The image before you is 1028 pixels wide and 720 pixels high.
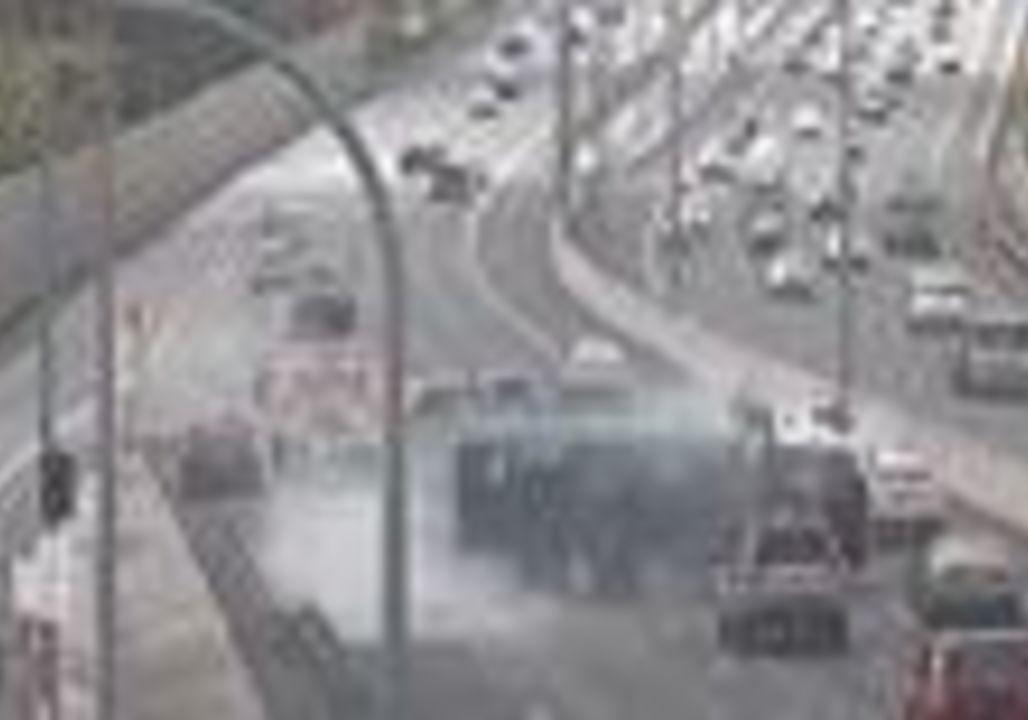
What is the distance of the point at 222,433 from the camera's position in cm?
6875

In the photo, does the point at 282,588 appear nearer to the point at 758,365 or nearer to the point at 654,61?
the point at 758,365

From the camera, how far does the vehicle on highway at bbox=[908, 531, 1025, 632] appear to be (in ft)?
157

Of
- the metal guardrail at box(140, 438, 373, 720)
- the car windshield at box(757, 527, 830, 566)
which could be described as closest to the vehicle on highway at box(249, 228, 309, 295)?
the metal guardrail at box(140, 438, 373, 720)

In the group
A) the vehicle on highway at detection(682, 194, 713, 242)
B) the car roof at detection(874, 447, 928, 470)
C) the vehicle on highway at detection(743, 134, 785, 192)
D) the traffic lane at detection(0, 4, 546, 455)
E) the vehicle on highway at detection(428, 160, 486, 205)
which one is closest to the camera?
the car roof at detection(874, 447, 928, 470)

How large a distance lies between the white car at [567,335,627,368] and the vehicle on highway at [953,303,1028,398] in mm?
5374

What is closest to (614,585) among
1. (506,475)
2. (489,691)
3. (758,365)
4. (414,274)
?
(506,475)

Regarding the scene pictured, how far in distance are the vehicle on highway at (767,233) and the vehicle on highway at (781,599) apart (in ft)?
207

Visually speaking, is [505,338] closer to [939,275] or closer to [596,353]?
[939,275]

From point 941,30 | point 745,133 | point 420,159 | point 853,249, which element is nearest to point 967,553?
point 853,249

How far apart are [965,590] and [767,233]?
238 feet

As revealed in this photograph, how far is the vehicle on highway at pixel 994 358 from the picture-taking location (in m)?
81.5

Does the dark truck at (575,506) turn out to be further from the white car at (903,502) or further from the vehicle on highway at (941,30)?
the vehicle on highway at (941,30)

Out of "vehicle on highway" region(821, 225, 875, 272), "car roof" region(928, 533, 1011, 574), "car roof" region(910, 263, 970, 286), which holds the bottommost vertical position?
"car roof" region(928, 533, 1011, 574)

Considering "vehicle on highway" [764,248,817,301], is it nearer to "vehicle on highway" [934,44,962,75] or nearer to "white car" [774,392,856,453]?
"white car" [774,392,856,453]
